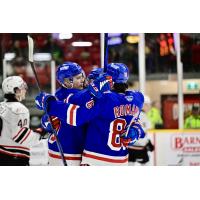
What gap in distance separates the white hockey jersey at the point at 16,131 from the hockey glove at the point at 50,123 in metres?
0.19

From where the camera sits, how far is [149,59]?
4023mm

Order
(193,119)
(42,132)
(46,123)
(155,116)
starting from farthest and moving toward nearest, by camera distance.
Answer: (155,116) → (193,119) → (42,132) → (46,123)

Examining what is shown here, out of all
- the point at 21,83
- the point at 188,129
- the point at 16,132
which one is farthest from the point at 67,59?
the point at 188,129

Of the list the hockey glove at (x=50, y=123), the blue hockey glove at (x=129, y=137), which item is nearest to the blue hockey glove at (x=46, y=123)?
the hockey glove at (x=50, y=123)

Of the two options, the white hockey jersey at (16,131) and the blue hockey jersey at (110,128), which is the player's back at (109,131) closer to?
the blue hockey jersey at (110,128)

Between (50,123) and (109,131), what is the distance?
1.07 feet

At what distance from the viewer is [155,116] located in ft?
14.2

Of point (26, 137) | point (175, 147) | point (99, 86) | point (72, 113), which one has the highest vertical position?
point (99, 86)

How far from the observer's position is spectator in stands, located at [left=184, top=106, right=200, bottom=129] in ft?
13.0

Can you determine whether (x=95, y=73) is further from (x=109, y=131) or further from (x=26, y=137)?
(x=26, y=137)

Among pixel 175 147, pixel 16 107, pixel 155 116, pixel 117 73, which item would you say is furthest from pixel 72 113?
pixel 175 147
